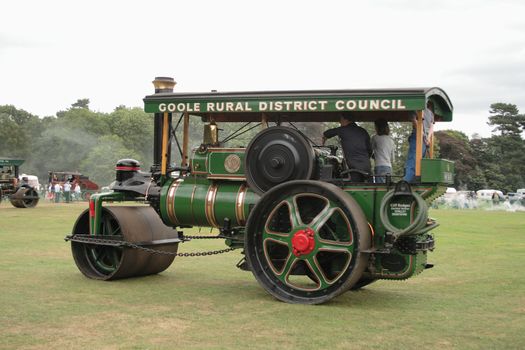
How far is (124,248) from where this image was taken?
365 inches

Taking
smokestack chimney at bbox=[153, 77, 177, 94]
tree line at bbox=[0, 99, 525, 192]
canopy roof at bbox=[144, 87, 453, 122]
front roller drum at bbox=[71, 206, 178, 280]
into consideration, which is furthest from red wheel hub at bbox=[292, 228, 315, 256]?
tree line at bbox=[0, 99, 525, 192]

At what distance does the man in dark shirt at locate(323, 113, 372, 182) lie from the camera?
8.39m

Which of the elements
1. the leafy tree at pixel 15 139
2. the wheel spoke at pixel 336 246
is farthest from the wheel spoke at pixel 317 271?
the leafy tree at pixel 15 139

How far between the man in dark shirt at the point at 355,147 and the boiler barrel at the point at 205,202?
3.84ft

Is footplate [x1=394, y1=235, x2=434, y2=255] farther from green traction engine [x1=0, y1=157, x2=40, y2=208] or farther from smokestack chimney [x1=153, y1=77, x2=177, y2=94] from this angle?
green traction engine [x1=0, y1=157, x2=40, y2=208]

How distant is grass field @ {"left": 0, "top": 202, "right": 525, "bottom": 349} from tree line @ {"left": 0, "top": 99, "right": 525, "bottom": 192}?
48.8 m

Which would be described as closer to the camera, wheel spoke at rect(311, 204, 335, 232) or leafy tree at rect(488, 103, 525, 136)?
wheel spoke at rect(311, 204, 335, 232)

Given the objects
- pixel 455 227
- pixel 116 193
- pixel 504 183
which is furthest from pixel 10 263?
pixel 504 183

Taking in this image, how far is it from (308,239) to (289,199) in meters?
0.51

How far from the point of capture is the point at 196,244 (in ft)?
49.8

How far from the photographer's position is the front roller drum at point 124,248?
30.7 feet

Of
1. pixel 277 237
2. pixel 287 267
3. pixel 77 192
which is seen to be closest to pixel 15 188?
pixel 77 192

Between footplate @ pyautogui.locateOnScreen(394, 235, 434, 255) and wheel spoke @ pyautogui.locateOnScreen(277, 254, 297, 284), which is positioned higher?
footplate @ pyautogui.locateOnScreen(394, 235, 434, 255)

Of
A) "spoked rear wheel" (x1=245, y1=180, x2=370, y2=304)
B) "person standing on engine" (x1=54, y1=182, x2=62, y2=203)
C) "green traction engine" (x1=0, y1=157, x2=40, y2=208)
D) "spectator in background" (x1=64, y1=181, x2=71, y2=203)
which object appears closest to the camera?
"spoked rear wheel" (x1=245, y1=180, x2=370, y2=304)
